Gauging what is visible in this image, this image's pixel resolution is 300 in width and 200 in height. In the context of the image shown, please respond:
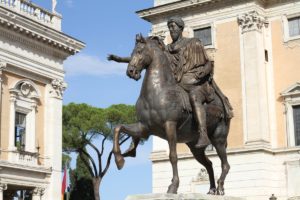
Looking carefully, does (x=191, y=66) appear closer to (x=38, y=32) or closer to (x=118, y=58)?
(x=118, y=58)

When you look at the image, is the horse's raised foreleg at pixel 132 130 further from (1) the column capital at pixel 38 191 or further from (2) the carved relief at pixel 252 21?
(2) the carved relief at pixel 252 21

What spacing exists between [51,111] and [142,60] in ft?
69.0

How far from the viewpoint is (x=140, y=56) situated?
848 centimetres

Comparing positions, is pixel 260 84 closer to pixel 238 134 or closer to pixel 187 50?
pixel 238 134

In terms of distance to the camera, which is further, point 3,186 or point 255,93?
point 255,93

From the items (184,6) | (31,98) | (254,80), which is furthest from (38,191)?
(184,6)

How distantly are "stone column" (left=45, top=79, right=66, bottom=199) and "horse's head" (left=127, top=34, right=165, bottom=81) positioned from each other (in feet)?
66.2

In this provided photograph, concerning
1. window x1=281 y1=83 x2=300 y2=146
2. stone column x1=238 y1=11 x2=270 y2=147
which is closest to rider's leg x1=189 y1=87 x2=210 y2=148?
stone column x1=238 y1=11 x2=270 y2=147

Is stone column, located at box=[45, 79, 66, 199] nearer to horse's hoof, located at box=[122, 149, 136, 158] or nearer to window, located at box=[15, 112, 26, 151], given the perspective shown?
window, located at box=[15, 112, 26, 151]

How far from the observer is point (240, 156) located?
93.1 feet

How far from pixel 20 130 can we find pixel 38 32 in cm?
448

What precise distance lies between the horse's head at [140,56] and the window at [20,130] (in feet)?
63.0

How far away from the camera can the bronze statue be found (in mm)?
8383

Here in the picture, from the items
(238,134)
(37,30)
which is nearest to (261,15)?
(238,134)
